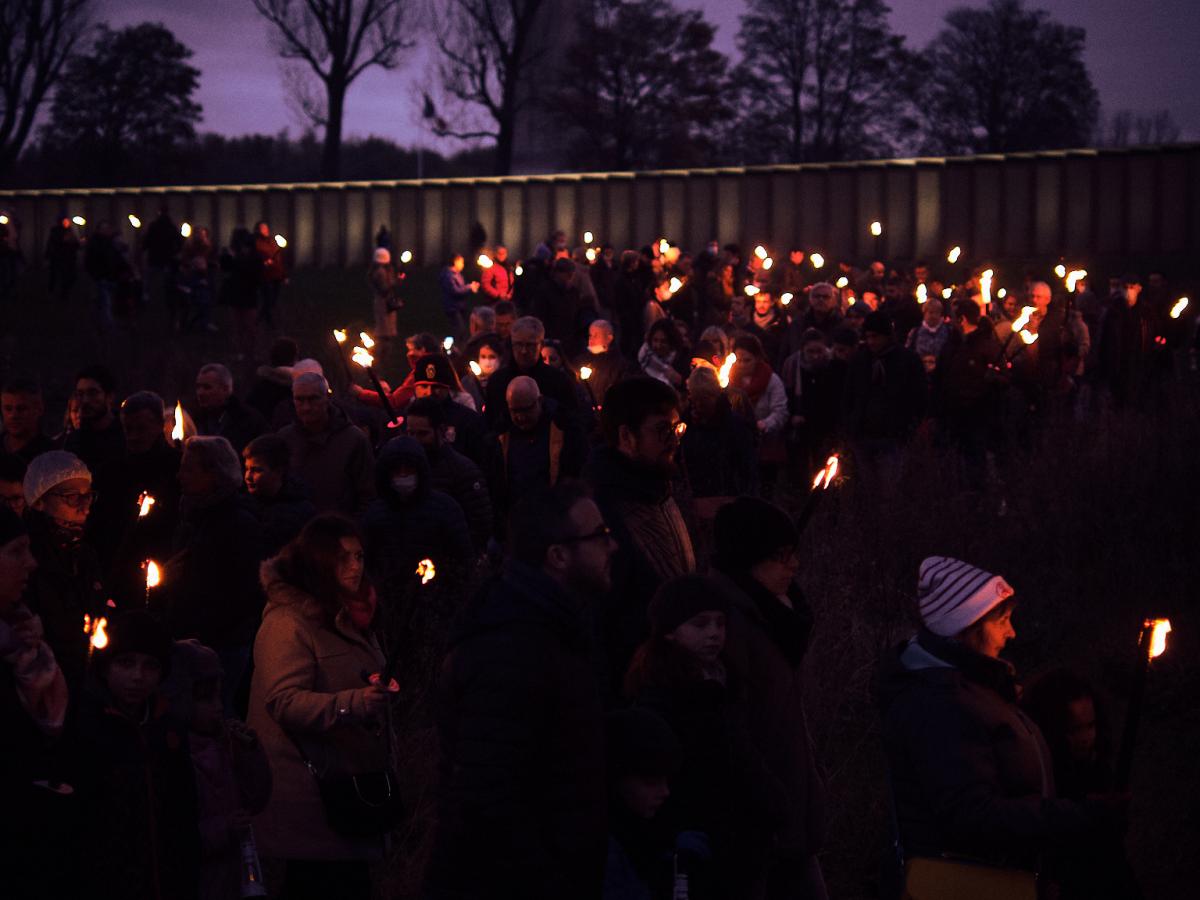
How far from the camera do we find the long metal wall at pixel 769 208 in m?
35.0

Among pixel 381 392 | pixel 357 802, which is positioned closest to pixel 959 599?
pixel 357 802

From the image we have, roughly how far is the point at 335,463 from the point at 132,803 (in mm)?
4516

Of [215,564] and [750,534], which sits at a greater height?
[750,534]

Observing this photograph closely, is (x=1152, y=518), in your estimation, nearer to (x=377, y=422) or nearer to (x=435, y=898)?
(x=377, y=422)

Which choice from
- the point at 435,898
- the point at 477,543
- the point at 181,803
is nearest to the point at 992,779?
the point at 435,898

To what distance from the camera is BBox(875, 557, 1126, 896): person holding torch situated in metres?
4.53

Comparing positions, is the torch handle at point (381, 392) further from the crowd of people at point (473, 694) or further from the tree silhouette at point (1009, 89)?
the tree silhouette at point (1009, 89)

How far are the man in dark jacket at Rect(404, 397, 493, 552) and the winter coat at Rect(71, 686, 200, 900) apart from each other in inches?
176

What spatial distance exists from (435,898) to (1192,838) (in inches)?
209

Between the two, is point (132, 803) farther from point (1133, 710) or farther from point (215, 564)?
point (1133, 710)

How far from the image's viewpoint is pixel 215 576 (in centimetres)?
697

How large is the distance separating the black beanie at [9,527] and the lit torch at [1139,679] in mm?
3051

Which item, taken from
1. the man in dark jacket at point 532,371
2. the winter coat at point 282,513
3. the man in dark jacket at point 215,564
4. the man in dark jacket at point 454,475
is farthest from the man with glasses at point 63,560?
the man in dark jacket at point 532,371

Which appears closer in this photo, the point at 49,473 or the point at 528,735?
the point at 528,735
